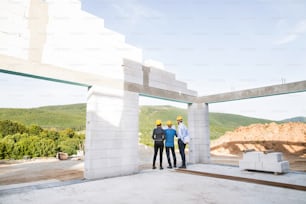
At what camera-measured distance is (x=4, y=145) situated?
11781mm

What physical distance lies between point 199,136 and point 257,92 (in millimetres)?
2905

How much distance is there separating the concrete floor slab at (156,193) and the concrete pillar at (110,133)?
72cm

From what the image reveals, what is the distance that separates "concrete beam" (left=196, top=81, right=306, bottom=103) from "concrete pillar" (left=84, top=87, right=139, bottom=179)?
137 inches

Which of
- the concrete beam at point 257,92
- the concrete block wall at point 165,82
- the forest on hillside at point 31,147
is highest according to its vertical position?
the concrete block wall at point 165,82

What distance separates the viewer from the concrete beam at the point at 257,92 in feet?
19.7

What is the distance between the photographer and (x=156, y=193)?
11.9 ft

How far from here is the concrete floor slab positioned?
10.6 ft

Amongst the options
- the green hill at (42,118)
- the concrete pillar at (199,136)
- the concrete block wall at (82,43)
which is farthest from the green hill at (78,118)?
the concrete block wall at (82,43)

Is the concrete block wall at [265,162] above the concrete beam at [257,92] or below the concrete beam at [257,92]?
below

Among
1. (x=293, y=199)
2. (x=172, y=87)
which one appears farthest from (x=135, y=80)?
(x=293, y=199)

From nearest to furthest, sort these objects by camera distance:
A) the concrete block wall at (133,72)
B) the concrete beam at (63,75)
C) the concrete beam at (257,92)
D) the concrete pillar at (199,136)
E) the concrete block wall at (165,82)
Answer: the concrete beam at (63,75)
the concrete beam at (257,92)
the concrete block wall at (133,72)
the concrete block wall at (165,82)
the concrete pillar at (199,136)

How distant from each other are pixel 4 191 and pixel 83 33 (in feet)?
13.4

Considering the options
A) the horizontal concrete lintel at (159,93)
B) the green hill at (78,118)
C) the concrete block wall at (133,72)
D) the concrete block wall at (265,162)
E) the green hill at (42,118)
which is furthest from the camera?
the green hill at (42,118)

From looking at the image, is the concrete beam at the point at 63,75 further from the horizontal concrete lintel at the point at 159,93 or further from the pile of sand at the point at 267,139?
the pile of sand at the point at 267,139
